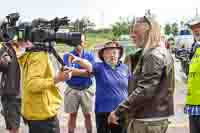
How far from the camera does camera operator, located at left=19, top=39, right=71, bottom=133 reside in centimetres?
469

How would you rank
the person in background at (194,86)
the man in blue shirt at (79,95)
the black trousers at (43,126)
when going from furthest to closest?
the man in blue shirt at (79,95)
the person in background at (194,86)
the black trousers at (43,126)

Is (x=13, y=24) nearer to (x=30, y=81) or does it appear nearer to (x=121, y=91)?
(x=30, y=81)

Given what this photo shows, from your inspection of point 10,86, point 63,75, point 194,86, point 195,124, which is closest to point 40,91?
point 63,75

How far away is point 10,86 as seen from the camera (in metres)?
7.02

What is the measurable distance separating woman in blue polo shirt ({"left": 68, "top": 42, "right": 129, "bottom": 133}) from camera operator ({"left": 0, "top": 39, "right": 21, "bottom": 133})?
133 centimetres

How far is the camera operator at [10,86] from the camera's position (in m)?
6.93

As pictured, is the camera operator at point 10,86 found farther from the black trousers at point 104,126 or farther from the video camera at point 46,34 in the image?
the video camera at point 46,34

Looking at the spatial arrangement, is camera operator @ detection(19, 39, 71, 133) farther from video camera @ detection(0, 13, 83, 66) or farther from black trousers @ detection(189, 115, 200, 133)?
black trousers @ detection(189, 115, 200, 133)

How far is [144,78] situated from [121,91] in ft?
6.91

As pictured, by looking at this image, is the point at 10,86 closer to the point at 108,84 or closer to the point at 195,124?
the point at 108,84

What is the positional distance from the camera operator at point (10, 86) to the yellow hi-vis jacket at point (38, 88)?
6.88 ft

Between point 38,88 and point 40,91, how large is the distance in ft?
0.20

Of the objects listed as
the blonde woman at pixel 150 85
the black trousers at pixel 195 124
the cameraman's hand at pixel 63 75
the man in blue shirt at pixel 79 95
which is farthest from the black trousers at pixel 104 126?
the man in blue shirt at pixel 79 95

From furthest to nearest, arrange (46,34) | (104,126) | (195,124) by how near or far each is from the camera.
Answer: (104,126) → (195,124) → (46,34)
